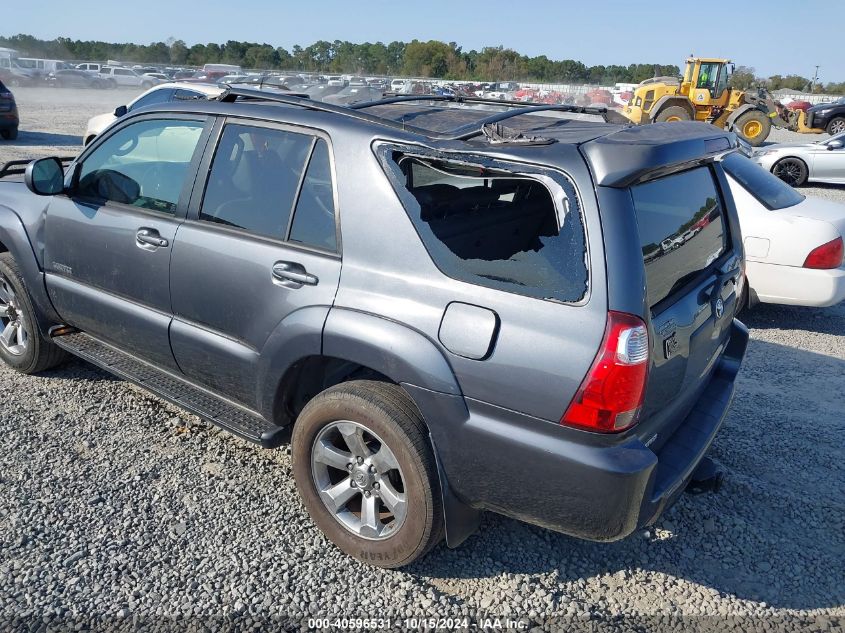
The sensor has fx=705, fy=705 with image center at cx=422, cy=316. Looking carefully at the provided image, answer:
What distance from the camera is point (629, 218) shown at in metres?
2.42

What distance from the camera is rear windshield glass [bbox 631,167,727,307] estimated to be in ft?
8.57

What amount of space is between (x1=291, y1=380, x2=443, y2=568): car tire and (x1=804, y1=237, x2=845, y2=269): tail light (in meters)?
4.65

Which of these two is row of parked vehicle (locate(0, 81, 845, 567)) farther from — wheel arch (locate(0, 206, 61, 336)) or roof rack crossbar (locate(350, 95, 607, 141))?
wheel arch (locate(0, 206, 61, 336))

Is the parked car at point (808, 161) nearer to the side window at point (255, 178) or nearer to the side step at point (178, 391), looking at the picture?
the side window at point (255, 178)

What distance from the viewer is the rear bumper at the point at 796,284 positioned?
595 cm

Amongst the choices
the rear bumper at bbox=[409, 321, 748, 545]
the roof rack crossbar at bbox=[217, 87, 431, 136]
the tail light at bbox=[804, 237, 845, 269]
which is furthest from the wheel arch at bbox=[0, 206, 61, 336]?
the tail light at bbox=[804, 237, 845, 269]

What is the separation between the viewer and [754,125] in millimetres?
21188

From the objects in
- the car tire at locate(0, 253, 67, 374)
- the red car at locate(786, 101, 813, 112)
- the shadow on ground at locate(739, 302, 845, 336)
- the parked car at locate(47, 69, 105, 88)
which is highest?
the parked car at locate(47, 69, 105, 88)

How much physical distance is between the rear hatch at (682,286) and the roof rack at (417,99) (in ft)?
2.19

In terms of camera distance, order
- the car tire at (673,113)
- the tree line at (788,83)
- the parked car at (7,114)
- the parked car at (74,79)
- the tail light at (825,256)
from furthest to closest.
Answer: the tree line at (788,83), the parked car at (74,79), the car tire at (673,113), the parked car at (7,114), the tail light at (825,256)

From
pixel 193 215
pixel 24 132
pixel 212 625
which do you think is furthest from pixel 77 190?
pixel 24 132

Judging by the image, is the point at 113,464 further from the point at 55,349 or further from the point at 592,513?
the point at 592,513

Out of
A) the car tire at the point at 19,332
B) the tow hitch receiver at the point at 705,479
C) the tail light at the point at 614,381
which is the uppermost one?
the tail light at the point at 614,381

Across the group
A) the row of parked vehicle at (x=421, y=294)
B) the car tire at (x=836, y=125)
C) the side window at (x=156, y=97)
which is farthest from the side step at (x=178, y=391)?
the car tire at (x=836, y=125)
